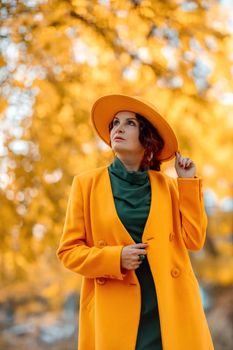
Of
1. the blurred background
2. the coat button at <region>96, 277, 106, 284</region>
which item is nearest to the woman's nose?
the coat button at <region>96, 277, 106, 284</region>

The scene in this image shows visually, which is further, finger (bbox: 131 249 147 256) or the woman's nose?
the woman's nose

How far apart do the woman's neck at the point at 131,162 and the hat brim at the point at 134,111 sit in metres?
0.12

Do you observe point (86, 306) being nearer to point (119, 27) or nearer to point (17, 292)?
point (119, 27)

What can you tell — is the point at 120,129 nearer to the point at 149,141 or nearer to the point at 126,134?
the point at 126,134

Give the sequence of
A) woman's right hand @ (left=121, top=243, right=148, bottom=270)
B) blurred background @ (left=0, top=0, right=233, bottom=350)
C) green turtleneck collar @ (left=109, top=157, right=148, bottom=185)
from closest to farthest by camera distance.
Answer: woman's right hand @ (left=121, top=243, right=148, bottom=270) → green turtleneck collar @ (left=109, top=157, right=148, bottom=185) → blurred background @ (left=0, top=0, right=233, bottom=350)

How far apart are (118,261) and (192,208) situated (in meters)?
0.42

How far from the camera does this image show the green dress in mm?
2006

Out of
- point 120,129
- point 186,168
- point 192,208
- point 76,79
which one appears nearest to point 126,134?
point 120,129

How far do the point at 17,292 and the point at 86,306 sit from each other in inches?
352

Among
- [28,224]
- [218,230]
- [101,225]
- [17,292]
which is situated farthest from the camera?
[17,292]

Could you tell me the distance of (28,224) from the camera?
4469 mm

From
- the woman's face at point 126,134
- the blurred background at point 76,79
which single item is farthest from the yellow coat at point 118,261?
the blurred background at point 76,79

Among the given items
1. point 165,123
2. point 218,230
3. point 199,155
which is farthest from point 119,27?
point 218,230

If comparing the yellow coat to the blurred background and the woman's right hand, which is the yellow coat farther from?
the blurred background
